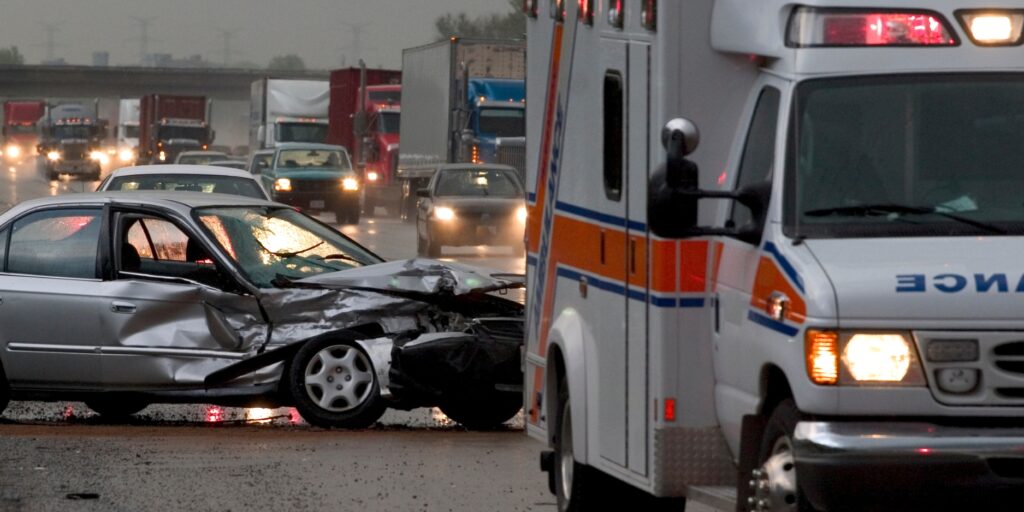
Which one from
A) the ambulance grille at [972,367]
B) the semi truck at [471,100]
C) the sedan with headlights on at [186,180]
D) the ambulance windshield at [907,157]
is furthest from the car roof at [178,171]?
the semi truck at [471,100]

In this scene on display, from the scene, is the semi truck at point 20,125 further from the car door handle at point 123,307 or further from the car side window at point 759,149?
the car side window at point 759,149

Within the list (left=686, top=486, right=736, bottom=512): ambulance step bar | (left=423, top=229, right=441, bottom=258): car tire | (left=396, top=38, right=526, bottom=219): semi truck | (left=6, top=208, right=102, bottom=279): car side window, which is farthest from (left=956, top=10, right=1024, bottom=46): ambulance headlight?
(left=396, top=38, right=526, bottom=219): semi truck

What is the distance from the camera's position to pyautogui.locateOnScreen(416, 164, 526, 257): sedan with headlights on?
33219 mm

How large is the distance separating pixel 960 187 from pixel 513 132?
34262 millimetres

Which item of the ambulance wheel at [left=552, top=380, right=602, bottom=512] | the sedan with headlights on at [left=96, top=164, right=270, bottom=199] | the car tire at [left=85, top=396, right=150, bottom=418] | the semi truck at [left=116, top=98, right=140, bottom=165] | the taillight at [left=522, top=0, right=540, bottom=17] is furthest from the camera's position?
the semi truck at [left=116, top=98, right=140, bottom=165]

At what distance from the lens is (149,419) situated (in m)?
12.8

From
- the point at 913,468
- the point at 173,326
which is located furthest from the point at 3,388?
the point at 913,468

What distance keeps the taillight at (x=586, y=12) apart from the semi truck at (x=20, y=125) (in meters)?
120

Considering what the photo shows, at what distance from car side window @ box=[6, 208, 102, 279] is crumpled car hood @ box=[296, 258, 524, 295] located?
1349mm

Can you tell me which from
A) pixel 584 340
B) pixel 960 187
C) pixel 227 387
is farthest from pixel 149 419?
pixel 960 187

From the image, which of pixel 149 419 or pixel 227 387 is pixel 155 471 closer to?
pixel 227 387

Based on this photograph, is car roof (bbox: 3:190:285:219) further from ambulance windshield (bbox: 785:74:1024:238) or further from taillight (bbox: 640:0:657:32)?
ambulance windshield (bbox: 785:74:1024:238)

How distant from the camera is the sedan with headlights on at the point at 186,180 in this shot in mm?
19453

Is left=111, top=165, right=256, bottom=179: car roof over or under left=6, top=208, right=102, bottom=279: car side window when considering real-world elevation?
over
